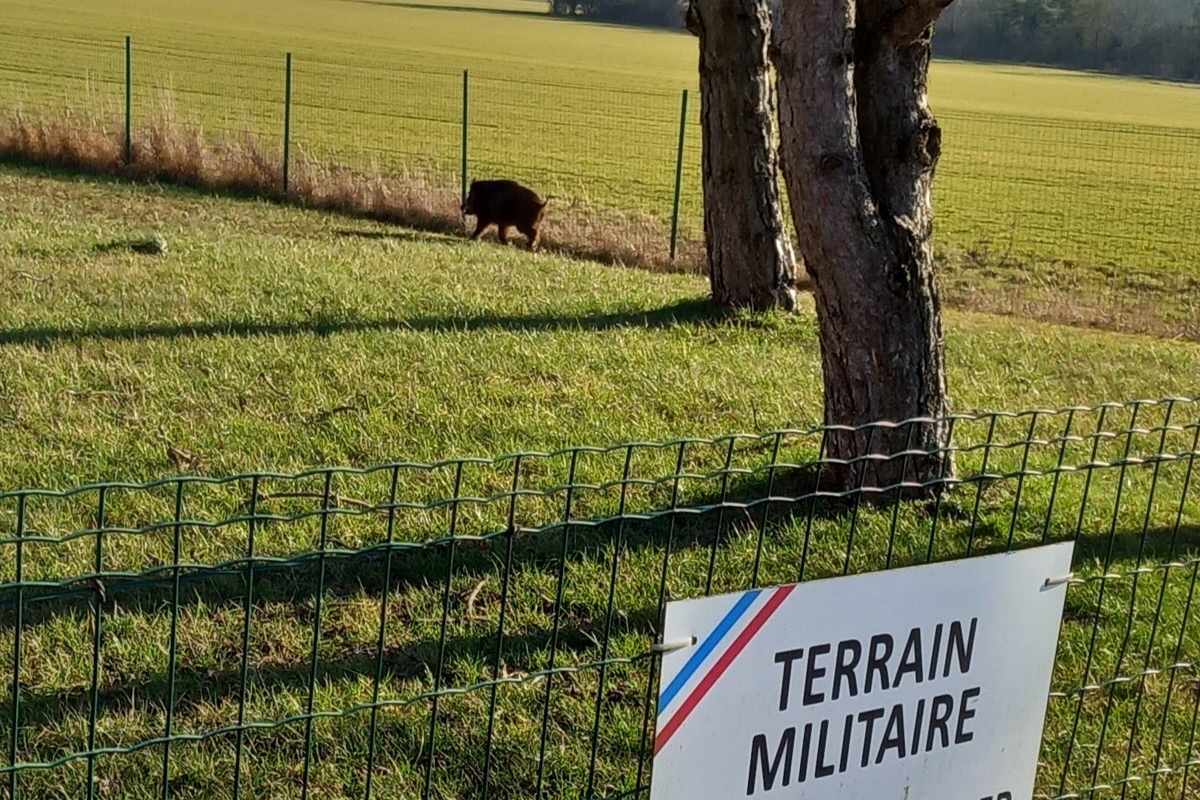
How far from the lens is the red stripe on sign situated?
2674mm

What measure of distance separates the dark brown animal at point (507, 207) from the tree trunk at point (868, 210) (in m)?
8.79

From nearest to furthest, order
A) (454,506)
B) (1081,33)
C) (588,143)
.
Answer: (454,506), (588,143), (1081,33)

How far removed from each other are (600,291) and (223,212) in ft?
19.7

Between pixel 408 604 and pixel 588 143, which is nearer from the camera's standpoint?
pixel 408 604

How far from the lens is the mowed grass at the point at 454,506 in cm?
387

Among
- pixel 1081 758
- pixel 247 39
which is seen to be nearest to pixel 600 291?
pixel 1081 758

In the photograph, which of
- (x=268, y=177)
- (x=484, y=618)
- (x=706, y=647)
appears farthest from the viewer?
(x=268, y=177)

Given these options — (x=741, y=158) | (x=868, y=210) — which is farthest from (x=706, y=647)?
(x=741, y=158)

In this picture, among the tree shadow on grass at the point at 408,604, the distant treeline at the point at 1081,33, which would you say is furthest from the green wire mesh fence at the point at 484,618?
the distant treeline at the point at 1081,33

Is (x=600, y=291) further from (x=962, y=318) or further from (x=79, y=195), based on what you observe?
(x=79, y=195)

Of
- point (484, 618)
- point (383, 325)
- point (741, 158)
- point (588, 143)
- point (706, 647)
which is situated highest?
point (741, 158)

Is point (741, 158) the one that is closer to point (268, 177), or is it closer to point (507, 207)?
point (507, 207)

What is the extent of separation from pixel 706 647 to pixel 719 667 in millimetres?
56

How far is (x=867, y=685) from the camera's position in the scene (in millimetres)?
2830
